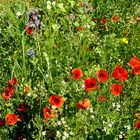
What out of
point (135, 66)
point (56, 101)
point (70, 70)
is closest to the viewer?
point (56, 101)

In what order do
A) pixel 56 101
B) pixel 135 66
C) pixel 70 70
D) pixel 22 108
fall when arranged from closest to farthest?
pixel 56 101, pixel 135 66, pixel 22 108, pixel 70 70

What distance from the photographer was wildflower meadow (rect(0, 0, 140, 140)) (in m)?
3.22

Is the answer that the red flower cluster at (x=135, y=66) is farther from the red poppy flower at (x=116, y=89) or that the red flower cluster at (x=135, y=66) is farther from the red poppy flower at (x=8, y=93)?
the red poppy flower at (x=8, y=93)

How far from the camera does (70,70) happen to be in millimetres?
3980

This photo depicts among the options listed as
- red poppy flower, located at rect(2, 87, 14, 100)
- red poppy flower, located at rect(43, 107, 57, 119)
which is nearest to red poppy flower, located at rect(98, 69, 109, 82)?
red poppy flower, located at rect(43, 107, 57, 119)

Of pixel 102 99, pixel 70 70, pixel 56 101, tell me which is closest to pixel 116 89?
pixel 102 99

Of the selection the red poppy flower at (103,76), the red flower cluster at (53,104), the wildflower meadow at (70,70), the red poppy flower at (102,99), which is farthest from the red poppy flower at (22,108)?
the red poppy flower at (103,76)

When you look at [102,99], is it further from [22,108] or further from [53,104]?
[22,108]

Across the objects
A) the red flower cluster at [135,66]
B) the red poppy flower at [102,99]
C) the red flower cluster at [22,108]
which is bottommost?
the red poppy flower at [102,99]

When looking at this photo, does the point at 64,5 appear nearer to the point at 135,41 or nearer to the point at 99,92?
the point at 135,41

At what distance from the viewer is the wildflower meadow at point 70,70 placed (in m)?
3.22

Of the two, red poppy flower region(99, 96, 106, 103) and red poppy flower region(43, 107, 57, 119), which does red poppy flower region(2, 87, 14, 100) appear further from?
red poppy flower region(99, 96, 106, 103)

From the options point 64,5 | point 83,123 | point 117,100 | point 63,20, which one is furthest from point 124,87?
point 64,5

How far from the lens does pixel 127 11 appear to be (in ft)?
16.8
